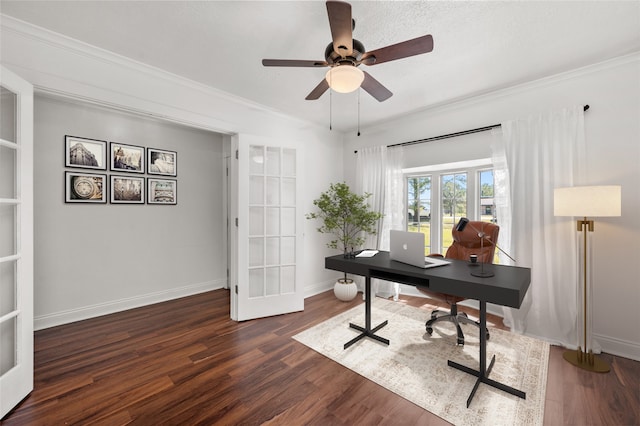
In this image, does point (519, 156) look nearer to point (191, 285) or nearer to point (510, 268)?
point (510, 268)

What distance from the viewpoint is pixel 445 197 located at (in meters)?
3.70

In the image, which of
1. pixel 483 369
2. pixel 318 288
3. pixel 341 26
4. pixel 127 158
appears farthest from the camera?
pixel 318 288

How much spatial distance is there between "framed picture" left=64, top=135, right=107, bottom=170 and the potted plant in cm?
261

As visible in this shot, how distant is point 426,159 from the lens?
3547mm

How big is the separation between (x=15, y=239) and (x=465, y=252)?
3648mm

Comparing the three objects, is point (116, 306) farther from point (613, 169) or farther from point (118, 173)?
point (613, 169)

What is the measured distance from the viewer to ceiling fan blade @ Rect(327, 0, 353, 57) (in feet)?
4.12

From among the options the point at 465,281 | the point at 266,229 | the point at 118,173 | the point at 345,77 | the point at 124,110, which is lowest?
the point at 465,281

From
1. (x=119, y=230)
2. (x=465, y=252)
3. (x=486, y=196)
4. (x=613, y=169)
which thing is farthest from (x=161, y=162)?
(x=613, y=169)

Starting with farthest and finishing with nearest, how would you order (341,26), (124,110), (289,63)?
(124,110) → (289,63) → (341,26)

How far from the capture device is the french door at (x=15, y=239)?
1.66m

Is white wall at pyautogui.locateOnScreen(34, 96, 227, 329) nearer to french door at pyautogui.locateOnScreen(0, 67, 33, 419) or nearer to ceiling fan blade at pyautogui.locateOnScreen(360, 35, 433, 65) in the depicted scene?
french door at pyautogui.locateOnScreen(0, 67, 33, 419)

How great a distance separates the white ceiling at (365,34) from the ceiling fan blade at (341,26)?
1.16ft

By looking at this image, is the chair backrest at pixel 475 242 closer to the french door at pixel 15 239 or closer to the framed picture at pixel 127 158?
the french door at pixel 15 239
